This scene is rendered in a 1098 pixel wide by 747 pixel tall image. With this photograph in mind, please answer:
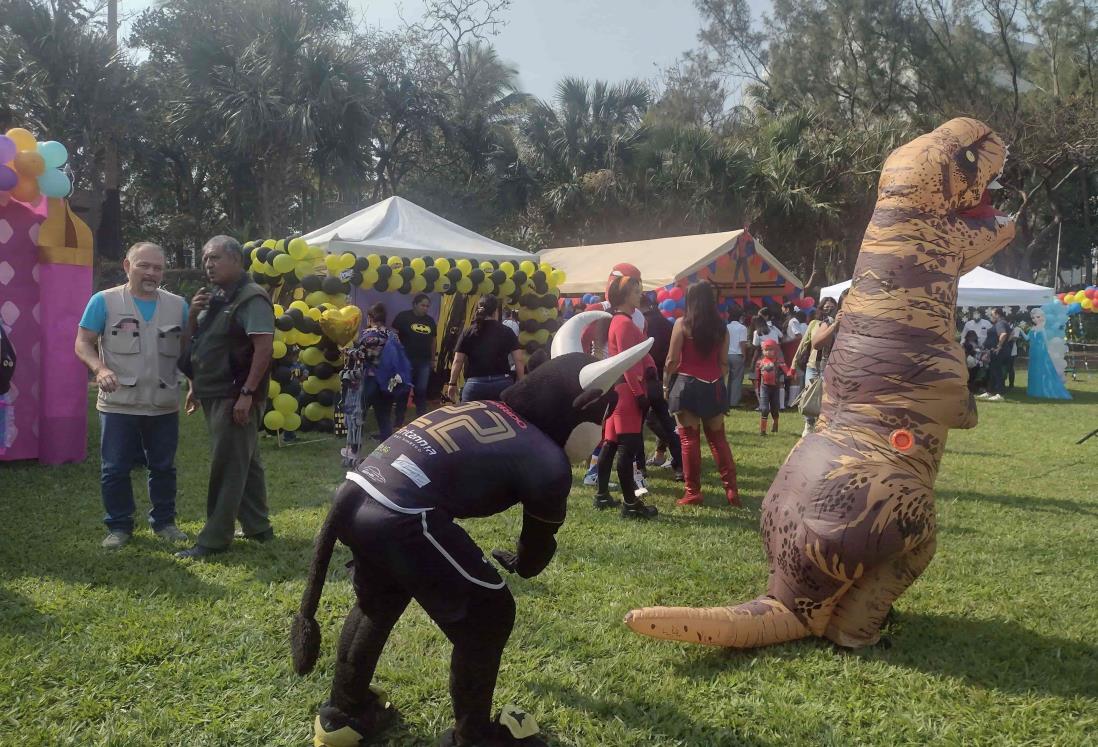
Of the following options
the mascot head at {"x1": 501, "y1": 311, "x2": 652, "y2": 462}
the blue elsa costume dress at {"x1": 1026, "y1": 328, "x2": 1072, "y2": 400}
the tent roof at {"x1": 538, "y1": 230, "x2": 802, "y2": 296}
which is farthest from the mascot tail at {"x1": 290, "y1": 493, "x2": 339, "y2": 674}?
the blue elsa costume dress at {"x1": 1026, "y1": 328, "x2": 1072, "y2": 400}

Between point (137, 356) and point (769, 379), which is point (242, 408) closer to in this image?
point (137, 356)

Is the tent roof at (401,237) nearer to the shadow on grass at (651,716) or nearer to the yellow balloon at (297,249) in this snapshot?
the yellow balloon at (297,249)

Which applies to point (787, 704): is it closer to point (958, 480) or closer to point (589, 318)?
point (589, 318)

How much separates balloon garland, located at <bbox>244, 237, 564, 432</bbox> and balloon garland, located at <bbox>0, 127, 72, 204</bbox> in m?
2.41

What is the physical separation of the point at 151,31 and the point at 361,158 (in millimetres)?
7749

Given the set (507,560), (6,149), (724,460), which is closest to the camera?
(507,560)

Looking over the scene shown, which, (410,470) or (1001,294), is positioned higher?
(1001,294)

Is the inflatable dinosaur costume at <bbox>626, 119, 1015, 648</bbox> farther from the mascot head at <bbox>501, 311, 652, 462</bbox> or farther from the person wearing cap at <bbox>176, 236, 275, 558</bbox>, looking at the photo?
the person wearing cap at <bbox>176, 236, 275, 558</bbox>

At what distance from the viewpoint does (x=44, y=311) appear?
21.4 feet

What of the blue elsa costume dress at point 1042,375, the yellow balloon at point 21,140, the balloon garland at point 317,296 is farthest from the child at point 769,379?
the blue elsa costume dress at point 1042,375

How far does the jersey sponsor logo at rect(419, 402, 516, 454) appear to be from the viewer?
7.45ft

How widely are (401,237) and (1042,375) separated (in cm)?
1198

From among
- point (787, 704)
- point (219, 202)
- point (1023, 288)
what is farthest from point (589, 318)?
point (219, 202)

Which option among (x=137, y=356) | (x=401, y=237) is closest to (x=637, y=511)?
(x=137, y=356)
